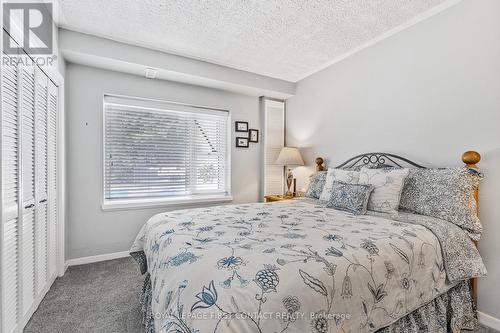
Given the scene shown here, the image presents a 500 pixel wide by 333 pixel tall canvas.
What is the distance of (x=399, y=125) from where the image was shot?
2510 millimetres

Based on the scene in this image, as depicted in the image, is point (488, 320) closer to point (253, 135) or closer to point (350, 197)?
point (350, 197)

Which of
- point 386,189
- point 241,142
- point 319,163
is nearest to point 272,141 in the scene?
point 241,142

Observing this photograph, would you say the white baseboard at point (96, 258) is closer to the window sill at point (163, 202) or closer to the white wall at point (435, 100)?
the window sill at point (163, 202)

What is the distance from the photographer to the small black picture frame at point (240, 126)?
12.7 ft

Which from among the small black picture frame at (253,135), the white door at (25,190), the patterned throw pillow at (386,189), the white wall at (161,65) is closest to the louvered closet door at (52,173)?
the white door at (25,190)

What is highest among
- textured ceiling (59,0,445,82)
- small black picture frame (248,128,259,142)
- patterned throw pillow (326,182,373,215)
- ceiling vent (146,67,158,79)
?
textured ceiling (59,0,445,82)

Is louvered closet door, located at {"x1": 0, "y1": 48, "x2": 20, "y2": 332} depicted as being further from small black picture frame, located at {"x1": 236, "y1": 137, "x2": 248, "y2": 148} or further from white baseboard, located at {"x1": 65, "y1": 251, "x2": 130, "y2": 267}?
small black picture frame, located at {"x1": 236, "y1": 137, "x2": 248, "y2": 148}

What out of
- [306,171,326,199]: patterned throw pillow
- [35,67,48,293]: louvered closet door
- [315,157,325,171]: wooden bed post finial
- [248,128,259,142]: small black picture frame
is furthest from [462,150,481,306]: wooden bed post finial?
[35,67,48,293]: louvered closet door

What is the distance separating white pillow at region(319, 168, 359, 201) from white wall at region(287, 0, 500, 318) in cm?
50

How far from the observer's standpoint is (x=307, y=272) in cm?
105

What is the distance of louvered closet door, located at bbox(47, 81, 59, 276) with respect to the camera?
89.9 inches

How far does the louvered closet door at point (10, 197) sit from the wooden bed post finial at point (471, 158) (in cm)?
311

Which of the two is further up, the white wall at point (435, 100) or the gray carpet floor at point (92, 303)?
the white wall at point (435, 100)

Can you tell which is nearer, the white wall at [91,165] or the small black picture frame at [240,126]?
the white wall at [91,165]
